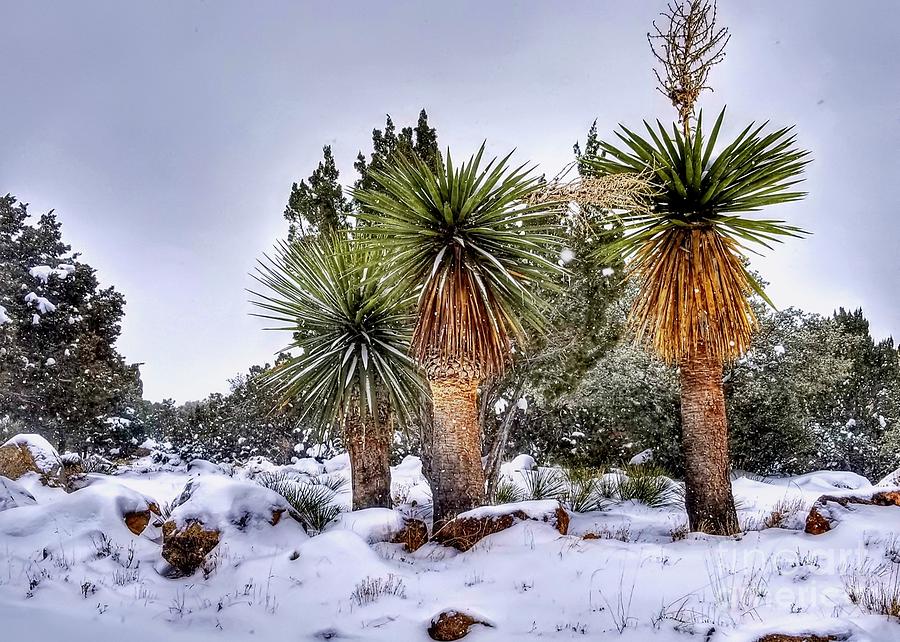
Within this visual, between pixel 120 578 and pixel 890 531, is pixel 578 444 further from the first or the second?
pixel 120 578

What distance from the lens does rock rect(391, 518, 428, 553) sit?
6266mm

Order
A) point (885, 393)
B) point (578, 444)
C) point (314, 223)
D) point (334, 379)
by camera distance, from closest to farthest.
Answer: point (334, 379) < point (314, 223) < point (578, 444) < point (885, 393)

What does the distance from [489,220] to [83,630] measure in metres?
5.49

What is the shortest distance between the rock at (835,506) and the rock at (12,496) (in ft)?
31.0

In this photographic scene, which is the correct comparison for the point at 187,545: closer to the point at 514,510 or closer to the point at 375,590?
the point at 375,590

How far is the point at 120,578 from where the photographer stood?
494 centimetres

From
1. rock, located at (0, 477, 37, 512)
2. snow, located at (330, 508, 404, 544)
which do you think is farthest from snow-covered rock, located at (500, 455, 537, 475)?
rock, located at (0, 477, 37, 512)

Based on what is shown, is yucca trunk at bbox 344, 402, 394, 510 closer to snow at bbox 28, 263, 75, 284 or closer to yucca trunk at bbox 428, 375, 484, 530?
yucca trunk at bbox 428, 375, 484, 530

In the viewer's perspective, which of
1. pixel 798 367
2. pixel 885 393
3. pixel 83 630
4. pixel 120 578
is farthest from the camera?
pixel 885 393

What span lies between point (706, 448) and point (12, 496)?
29.7 feet

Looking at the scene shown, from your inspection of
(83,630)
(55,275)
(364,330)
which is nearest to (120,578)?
(83,630)

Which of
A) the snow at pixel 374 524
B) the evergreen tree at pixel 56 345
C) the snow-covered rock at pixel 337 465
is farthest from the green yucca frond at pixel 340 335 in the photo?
the evergreen tree at pixel 56 345

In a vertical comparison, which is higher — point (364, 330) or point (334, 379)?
point (364, 330)

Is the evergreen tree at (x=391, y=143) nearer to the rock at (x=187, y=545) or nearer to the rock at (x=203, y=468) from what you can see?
the rock at (x=187, y=545)
